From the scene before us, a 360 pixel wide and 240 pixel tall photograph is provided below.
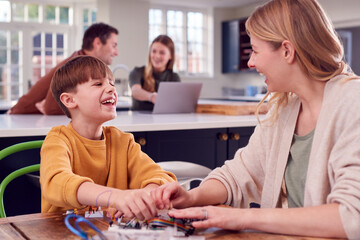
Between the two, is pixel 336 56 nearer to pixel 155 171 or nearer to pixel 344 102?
pixel 344 102

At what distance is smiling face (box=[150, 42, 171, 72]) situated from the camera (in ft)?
12.5

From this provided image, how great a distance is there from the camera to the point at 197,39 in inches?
377

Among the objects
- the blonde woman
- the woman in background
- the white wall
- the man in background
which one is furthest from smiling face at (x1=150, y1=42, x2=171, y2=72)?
the white wall

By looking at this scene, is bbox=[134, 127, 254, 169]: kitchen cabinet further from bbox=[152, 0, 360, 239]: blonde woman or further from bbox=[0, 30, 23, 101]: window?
bbox=[0, 30, 23, 101]: window

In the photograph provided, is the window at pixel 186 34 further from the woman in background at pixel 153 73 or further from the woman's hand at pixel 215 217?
the woman's hand at pixel 215 217

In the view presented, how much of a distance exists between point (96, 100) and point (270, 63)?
1.77ft

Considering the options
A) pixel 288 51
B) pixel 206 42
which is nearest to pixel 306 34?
pixel 288 51

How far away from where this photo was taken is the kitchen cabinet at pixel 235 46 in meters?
9.05

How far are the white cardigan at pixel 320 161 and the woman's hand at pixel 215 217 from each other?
0.64 ft

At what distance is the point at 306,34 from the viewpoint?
45.1 inches

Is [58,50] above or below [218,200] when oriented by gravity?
above

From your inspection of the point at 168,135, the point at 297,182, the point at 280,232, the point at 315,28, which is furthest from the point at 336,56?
the point at 168,135

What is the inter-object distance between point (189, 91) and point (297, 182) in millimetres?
2147

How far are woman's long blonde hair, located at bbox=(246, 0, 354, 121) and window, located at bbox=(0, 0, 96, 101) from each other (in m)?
7.28
